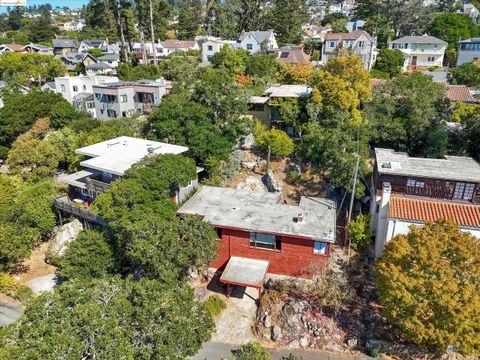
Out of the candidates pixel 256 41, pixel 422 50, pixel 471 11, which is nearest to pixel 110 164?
pixel 256 41

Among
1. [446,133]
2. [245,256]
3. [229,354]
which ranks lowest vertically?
[229,354]

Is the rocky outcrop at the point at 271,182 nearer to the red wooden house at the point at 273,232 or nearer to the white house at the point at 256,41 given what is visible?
the red wooden house at the point at 273,232

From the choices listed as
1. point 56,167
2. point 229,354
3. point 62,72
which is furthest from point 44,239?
point 62,72

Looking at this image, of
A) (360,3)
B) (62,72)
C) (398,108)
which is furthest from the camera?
(360,3)

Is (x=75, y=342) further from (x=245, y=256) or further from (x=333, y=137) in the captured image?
(x=333, y=137)

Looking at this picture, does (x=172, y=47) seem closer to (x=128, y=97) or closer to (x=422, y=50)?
(x=128, y=97)

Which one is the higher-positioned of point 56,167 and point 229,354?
point 56,167
